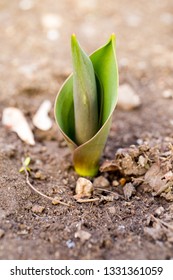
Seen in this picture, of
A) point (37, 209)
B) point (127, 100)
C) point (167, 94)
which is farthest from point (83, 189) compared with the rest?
→ point (167, 94)

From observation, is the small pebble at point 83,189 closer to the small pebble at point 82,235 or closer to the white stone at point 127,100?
the small pebble at point 82,235

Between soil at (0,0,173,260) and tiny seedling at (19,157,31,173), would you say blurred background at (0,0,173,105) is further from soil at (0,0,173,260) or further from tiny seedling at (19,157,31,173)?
tiny seedling at (19,157,31,173)

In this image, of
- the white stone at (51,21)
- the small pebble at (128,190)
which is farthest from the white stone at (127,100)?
the white stone at (51,21)

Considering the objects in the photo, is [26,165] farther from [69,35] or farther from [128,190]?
[69,35]

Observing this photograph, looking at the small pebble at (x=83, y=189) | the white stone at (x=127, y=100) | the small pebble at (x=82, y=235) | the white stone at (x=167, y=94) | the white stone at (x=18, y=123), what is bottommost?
the small pebble at (x=82, y=235)

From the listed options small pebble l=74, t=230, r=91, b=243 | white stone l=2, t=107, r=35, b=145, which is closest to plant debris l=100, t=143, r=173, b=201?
small pebble l=74, t=230, r=91, b=243
